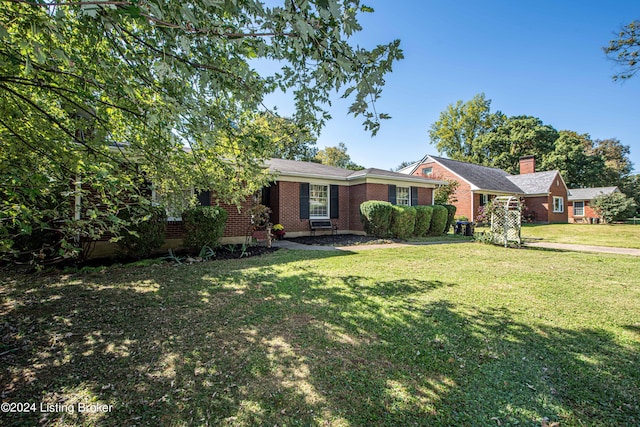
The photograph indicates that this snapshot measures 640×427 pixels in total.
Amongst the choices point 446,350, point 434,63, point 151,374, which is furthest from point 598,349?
point 434,63

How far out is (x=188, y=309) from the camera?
4027 millimetres

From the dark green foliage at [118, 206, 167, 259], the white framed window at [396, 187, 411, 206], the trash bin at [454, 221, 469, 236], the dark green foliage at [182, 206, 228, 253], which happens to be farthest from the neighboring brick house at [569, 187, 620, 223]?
the dark green foliage at [118, 206, 167, 259]

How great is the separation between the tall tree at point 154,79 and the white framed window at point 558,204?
32.6 meters

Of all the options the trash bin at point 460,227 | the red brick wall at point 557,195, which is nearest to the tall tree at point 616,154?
the red brick wall at point 557,195

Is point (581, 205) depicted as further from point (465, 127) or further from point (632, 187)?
point (632, 187)

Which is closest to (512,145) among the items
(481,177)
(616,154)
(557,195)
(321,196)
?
(557,195)

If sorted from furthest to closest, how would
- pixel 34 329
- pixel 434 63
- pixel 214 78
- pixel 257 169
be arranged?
pixel 434 63 < pixel 257 169 < pixel 34 329 < pixel 214 78

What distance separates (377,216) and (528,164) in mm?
27584

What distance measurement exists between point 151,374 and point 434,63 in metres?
13.6

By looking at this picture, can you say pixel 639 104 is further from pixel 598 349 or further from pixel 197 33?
pixel 197 33

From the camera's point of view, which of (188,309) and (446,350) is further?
(188,309)

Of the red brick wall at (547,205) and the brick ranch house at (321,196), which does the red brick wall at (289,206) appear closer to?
the brick ranch house at (321,196)

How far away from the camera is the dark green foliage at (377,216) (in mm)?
12070

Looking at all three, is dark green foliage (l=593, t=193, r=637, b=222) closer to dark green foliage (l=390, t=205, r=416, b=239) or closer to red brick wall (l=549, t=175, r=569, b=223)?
red brick wall (l=549, t=175, r=569, b=223)
